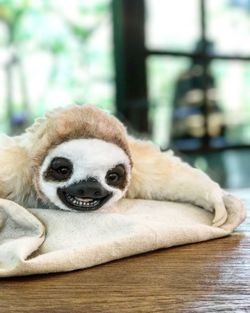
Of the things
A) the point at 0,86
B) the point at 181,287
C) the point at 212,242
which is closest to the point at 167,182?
the point at 212,242

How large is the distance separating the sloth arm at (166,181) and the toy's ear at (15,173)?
11 centimetres

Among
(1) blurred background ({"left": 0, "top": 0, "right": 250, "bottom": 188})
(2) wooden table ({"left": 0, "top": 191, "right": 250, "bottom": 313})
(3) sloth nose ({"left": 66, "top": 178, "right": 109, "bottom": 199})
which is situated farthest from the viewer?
(1) blurred background ({"left": 0, "top": 0, "right": 250, "bottom": 188})

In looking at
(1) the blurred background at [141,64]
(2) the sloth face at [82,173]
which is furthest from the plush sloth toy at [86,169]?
(1) the blurred background at [141,64]

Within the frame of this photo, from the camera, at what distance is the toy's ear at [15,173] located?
605 millimetres

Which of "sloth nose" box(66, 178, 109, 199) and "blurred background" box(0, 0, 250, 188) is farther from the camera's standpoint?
"blurred background" box(0, 0, 250, 188)

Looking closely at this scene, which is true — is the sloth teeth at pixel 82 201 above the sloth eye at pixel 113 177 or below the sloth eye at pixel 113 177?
below

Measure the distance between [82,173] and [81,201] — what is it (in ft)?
0.11

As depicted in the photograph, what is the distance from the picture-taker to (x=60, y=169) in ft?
1.85

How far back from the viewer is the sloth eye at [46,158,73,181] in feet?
1.84

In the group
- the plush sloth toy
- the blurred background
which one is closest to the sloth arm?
the plush sloth toy

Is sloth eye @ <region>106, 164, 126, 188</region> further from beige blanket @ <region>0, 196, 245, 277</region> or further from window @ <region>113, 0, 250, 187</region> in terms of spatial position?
window @ <region>113, 0, 250, 187</region>

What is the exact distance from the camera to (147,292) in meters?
0.46

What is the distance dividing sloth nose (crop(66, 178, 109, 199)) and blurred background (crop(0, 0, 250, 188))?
171 cm

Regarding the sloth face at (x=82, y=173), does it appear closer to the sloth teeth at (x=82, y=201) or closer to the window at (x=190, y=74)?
the sloth teeth at (x=82, y=201)
